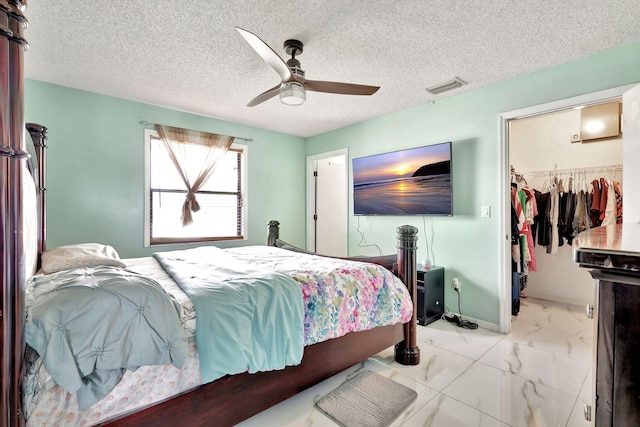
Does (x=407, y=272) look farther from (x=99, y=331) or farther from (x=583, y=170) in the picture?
(x=583, y=170)

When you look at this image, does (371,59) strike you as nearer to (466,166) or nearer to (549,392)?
(466,166)

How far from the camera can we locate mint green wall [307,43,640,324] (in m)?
2.56

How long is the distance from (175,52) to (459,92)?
2726 millimetres

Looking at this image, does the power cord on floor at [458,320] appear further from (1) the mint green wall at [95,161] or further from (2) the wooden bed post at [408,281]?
(1) the mint green wall at [95,161]

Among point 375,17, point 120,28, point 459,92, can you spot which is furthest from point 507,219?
point 120,28

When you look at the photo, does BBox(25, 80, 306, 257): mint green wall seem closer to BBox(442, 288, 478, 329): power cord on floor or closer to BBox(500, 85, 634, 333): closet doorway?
BBox(442, 288, 478, 329): power cord on floor

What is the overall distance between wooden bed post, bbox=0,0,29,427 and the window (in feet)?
9.75

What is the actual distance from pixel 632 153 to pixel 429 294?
1.94 meters

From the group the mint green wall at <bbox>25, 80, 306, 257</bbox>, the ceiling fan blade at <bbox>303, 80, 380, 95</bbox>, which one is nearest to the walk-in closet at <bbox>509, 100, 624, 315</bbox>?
the ceiling fan blade at <bbox>303, 80, 380, 95</bbox>

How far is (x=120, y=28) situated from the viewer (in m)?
2.04

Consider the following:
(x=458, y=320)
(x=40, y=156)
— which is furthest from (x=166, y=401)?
(x=458, y=320)

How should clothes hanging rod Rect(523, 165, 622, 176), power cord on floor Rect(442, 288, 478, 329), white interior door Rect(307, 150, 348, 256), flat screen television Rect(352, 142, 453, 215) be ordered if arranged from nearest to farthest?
power cord on floor Rect(442, 288, 478, 329)
flat screen television Rect(352, 142, 453, 215)
clothes hanging rod Rect(523, 165, 622, 176)
white interior door Rect(307, 150, 348, 256)

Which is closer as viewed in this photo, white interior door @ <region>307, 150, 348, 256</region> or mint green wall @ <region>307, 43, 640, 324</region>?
mint green wall @ <region>307, 43, 640, 324</region>

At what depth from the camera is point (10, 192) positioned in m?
0.70
